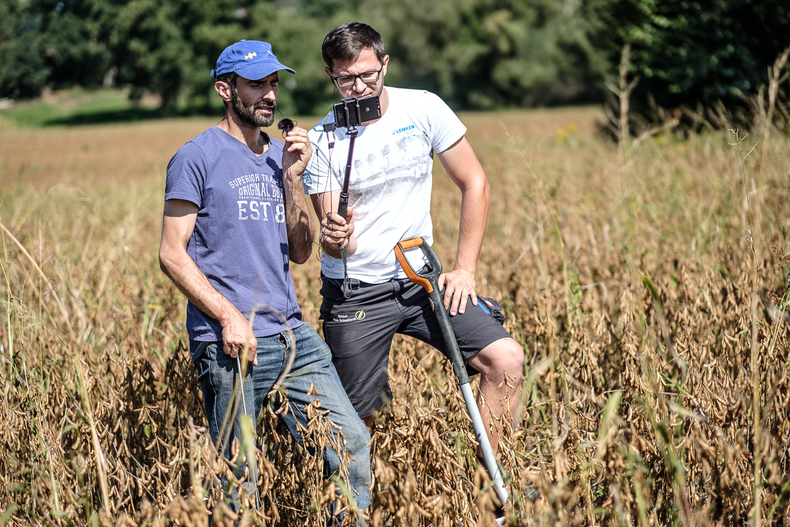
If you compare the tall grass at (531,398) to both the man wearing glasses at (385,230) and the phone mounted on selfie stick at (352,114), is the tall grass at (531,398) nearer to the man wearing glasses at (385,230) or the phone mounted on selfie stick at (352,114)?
the man wearing glasses at (385,230)

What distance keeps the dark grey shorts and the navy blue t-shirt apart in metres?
0.33

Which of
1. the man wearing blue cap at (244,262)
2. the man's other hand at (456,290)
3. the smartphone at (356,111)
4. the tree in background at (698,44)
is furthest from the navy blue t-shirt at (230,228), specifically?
the tree in background at (698,44)

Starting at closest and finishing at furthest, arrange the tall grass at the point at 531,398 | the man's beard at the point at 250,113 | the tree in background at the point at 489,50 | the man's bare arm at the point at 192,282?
1. the tall grass at the point at 531,398
2. the man's bare arm at the point at 192,282
3. the man's beard at the point at 250,113
4. the tree in background at the point at 489,50

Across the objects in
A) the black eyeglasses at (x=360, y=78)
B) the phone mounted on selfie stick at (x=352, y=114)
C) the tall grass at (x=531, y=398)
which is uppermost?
the black eyeglasses at (x=360, y=78)

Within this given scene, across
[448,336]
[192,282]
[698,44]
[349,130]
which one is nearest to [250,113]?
[349,130]

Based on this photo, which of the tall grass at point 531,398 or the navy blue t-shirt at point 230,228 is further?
the navy blue t-shirt at point 230,228

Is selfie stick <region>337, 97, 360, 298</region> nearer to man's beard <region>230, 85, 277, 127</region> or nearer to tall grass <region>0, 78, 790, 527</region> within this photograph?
man's beard <region>230, 85, 277, 127</region>

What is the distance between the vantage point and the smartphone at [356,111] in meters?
2.24

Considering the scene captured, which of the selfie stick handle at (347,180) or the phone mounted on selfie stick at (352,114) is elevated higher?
the phone mounted on selfie stick at (352,114)

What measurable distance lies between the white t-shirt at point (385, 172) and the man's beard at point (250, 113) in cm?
20

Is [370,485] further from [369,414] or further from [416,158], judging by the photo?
[416,158]

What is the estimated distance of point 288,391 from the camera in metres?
2.27

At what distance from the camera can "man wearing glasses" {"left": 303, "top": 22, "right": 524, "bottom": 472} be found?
2443 mm

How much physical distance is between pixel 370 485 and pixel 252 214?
1.05 metres
